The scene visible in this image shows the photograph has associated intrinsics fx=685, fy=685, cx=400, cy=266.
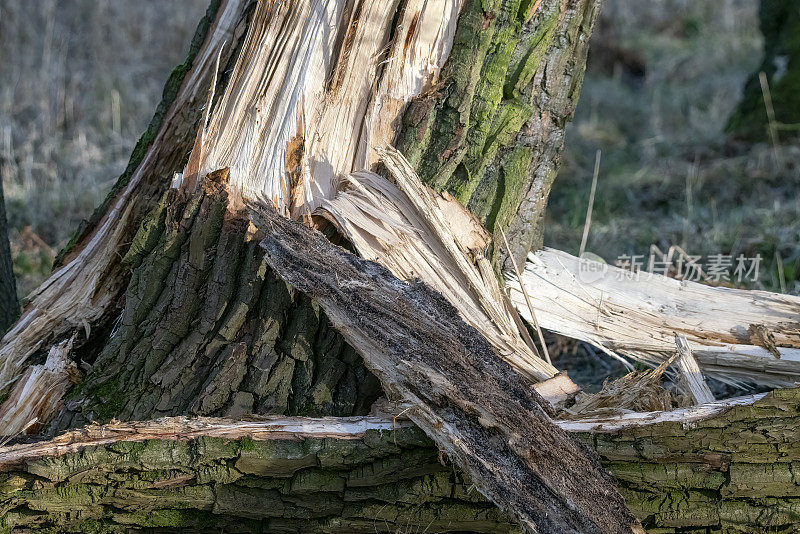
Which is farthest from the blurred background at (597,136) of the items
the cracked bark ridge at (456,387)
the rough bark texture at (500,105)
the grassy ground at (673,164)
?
the cracked bark ridge at (456,387)

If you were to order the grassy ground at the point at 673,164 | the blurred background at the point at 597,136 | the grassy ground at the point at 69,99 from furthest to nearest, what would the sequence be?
the grassy ground at the point at 69,99, the blurred background at the point at 597,136, the grassy ground at the point at 673,164

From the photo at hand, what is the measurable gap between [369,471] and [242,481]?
35 cm

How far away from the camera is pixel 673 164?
5.54 m

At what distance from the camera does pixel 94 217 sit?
2408mm

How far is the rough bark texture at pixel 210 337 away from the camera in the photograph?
6.72 feet

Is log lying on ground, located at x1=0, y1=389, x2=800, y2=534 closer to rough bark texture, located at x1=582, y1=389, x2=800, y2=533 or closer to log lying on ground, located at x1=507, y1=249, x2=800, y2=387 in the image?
rough bark texture, located at x1=582, y1=389, x2=800, y2=533

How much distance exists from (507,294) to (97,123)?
17.6ft

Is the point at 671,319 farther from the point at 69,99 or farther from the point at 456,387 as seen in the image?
the point at 69,99

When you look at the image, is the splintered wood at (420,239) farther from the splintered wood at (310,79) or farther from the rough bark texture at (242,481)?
the rough bark texture at (242,481)

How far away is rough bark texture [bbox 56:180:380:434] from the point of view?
2.05 m

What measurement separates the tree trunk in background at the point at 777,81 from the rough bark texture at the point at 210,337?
477 cm

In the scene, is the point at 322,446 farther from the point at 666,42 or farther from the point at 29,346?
the point at 666,42

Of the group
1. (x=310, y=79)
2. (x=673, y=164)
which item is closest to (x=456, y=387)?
(x=310, y=79)

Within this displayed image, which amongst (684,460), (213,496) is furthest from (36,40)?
(684,460)
